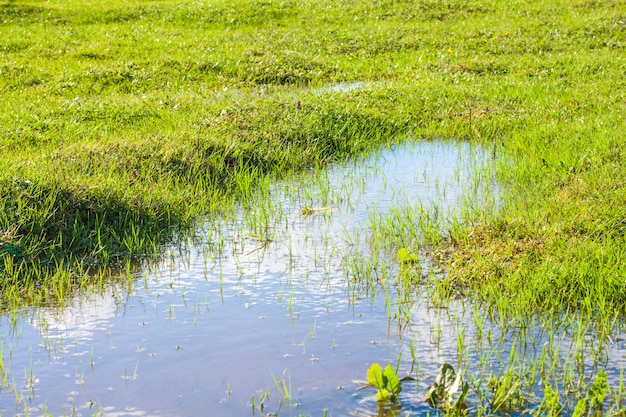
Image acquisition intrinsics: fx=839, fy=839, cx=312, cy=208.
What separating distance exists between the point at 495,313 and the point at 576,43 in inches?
590

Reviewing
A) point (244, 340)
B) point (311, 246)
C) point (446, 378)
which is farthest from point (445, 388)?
point (311, 246)

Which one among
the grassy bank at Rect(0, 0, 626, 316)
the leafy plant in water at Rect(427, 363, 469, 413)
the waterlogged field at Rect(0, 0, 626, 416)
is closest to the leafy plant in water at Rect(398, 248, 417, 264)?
the waterlogged field at Rect(0, 0, 626, 416)

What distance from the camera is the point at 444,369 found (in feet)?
14.4

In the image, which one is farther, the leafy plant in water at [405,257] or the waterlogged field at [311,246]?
the leafy plant in water at [405,257]

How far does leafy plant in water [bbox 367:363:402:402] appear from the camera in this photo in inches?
172

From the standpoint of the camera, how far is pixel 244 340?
5.26 m

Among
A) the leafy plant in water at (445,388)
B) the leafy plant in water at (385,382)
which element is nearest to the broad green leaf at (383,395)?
the leafy plant in water at (385,382)

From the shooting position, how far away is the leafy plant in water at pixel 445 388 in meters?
4.28

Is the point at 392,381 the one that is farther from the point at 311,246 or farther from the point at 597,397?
the point at 311,246

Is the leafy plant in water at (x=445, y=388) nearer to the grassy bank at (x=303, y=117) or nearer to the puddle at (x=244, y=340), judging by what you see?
the puddle at (x=244, y=340)

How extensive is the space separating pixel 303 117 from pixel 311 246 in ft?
14.5

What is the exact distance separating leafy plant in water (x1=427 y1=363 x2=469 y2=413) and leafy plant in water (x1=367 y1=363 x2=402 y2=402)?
18 cm

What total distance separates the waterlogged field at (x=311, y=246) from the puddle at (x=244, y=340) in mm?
19

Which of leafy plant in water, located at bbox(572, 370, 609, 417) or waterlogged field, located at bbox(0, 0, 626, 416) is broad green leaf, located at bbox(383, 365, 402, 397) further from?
leafy plant in water, located at bbox(572, 370, 609, 417)
